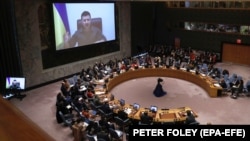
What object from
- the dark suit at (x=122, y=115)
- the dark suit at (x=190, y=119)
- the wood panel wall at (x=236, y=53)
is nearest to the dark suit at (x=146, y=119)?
the dark suit at (x=122, y=115)

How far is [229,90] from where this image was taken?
47.7 ft

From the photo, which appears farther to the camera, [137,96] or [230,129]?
[137,96]

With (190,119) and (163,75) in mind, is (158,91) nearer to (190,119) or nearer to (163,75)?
(163,75)

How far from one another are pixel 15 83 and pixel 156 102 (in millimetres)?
8164

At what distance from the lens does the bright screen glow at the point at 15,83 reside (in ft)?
45.5

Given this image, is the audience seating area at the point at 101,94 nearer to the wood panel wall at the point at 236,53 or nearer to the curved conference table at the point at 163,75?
the curved conference table at the point at 163,75

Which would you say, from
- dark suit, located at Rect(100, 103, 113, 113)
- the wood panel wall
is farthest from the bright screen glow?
the wood panel wall

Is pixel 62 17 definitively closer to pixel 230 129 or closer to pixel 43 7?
pixel 43 7

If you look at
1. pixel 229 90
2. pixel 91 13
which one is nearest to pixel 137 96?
pixel 229 90

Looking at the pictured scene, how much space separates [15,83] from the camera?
45.6ft

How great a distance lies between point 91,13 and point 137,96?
8042 mm

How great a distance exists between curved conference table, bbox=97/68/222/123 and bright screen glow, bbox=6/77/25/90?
16.2 ft

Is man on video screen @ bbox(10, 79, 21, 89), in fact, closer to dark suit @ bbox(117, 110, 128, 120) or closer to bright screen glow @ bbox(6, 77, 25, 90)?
bright screen glow @ bbox(6, 77, 25, 90)

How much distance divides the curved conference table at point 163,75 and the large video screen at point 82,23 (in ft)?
14.5
